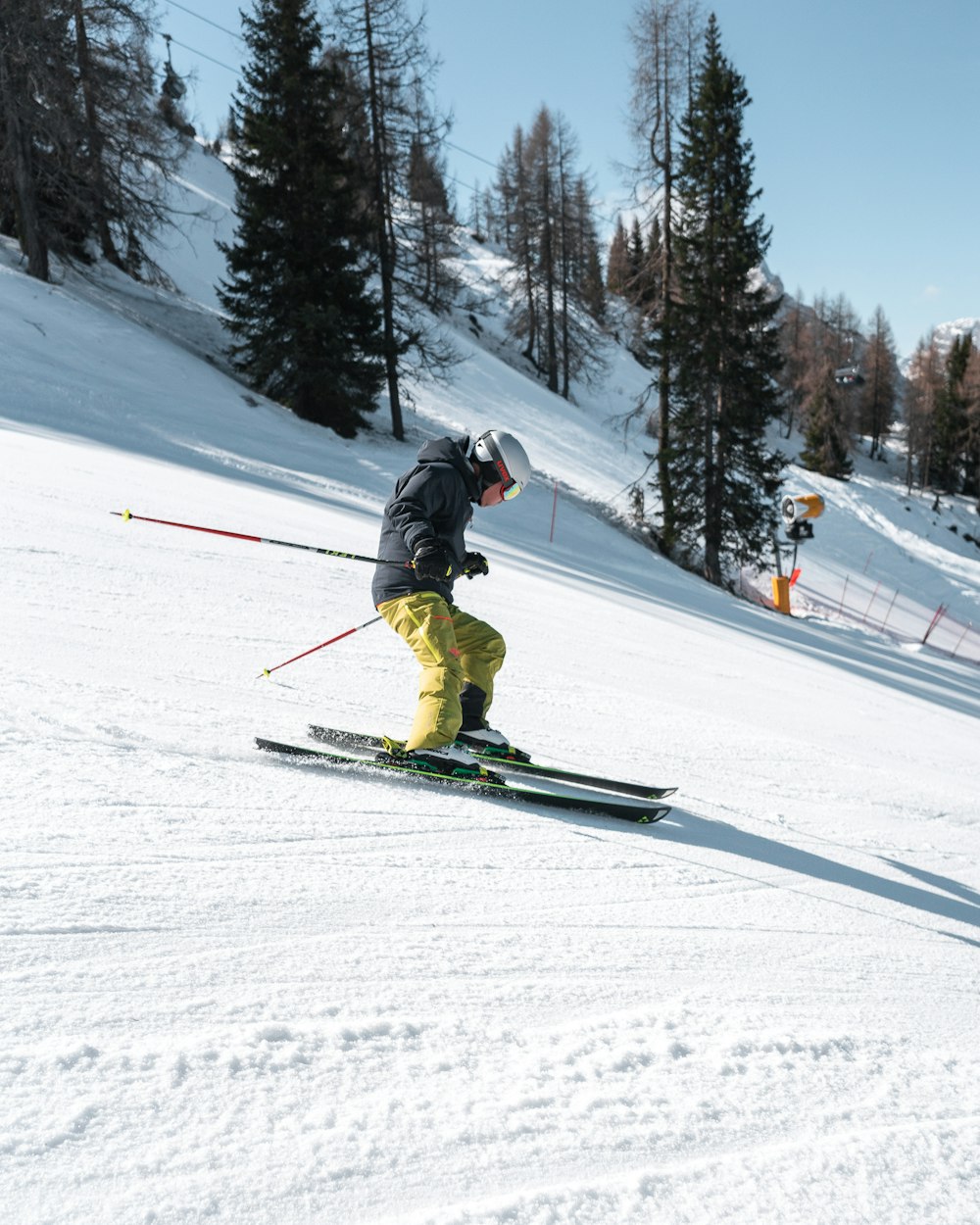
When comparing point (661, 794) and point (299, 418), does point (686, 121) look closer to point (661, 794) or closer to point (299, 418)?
point (299, 418)

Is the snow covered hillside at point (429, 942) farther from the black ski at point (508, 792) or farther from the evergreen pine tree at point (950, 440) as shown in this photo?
the evergreen pine tree at point (950, 440)

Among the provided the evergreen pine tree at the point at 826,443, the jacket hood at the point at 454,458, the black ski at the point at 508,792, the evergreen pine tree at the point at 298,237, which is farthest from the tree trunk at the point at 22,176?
the evergreen pine tree at the point at 826,443

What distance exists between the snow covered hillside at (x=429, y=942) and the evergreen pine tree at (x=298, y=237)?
13.4 m

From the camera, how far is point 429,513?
4.21m

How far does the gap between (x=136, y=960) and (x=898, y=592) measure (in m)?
36.3

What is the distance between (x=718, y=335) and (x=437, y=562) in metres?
19.5

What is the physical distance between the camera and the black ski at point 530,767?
4.40m

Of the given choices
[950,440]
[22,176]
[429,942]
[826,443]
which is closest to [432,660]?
[429,942]

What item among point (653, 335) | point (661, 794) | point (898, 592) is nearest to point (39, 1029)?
point (661, 794)

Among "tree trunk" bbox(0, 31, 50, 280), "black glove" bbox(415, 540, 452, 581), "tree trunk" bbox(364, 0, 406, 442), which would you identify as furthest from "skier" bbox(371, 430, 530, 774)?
"tree trunk" bbox(0, 31, 50, 280)

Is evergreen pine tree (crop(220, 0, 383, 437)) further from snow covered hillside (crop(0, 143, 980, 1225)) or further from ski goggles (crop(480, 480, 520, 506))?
ski goggles (crop(480, 480, 520, 506))

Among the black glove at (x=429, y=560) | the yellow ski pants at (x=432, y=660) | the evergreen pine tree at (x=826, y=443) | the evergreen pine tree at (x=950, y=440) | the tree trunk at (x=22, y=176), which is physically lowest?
the yellow ski pants at (x=432, y=660)

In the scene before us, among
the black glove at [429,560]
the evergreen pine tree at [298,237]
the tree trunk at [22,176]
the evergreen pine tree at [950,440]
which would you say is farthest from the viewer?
the evergreen pine tree at [950,440]

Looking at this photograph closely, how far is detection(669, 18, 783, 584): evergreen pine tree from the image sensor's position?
2109 cm
